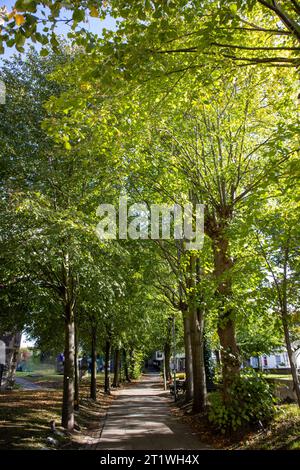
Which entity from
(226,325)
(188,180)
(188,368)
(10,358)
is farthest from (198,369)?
(10,358)

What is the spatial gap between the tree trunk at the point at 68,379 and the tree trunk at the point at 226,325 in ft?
16.8

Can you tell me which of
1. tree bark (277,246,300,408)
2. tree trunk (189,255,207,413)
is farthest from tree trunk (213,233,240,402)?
tree trunk (189,255,207,413)

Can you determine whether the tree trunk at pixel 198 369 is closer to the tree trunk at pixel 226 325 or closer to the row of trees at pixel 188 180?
the row of trees at pixel 188 180

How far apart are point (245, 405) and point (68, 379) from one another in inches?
231

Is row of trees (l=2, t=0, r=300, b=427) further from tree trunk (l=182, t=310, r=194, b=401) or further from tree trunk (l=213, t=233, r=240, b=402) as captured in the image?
tree trunk (l=182, t=310, r=194, b=401)

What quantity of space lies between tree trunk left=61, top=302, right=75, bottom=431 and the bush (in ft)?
15.4

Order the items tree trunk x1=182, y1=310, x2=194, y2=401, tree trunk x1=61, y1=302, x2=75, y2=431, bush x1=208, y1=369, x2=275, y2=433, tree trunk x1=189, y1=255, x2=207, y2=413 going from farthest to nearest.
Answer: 1. tree trunk x1=182, y1=310, x2=194, y2=401
2. tree trunk x1=189, y1=255, x2=207, y2=413
3. tree trunk x1=61, y1=302, x2=75, y2=431
4. bush x1=208, y1=369, x2=275, y2=433

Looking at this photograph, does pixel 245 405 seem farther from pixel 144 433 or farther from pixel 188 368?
pixel 188 368

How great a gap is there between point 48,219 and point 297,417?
7.91 meters

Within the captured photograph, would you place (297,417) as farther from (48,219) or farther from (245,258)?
(48,219)

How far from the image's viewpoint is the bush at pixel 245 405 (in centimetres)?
933

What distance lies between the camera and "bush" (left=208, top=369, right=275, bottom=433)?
9328 millimetres

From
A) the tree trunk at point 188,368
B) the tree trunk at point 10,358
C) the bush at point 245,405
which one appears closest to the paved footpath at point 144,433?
the bush at point 245,405

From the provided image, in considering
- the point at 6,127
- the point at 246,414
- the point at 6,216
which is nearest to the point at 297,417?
the point at 246,414
